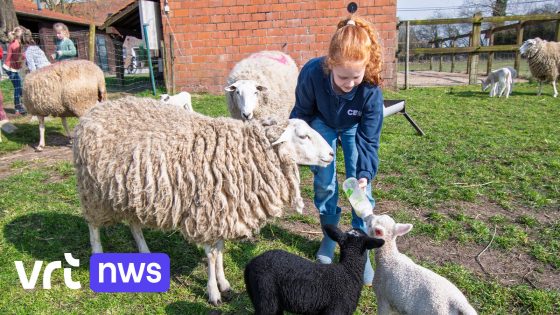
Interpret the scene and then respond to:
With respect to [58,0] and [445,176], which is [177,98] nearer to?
[445,176]

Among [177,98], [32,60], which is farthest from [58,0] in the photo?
[177,98]

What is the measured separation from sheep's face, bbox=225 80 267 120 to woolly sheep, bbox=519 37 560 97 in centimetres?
909

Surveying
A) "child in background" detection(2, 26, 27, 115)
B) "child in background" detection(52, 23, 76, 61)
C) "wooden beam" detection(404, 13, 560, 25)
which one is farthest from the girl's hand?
"wooden beam" detection(404, 13, 560, 25)

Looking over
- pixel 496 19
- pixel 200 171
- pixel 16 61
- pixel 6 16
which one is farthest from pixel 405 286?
pixel 496 19

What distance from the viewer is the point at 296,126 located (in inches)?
103

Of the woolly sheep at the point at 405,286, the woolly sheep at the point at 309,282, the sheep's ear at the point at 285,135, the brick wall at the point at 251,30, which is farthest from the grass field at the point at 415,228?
the brick wall at the point at 251,30

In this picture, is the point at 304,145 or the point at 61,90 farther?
the point at 61,90

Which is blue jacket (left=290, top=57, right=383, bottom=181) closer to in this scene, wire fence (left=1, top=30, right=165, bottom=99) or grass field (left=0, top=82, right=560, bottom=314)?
grass field (left=0, top=82, right=560, bottom=314)

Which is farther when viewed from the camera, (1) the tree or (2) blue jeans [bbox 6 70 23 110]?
(1) the tree

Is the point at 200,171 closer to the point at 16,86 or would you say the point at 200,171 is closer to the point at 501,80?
the point at 16,86

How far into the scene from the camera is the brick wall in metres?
11.0

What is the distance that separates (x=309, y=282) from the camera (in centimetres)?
205

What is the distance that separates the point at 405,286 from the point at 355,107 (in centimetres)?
123

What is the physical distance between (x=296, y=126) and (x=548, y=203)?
2.87 metres
